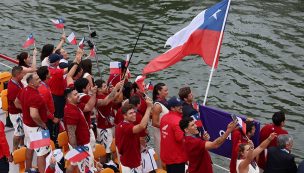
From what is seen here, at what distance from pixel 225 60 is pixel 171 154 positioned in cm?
1276

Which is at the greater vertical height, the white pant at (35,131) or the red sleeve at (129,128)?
the red sleeve at (129,128)

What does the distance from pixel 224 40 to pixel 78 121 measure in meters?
15.0

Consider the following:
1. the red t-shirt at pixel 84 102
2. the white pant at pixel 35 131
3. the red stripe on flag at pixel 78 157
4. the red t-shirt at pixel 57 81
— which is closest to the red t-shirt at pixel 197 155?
the red stripe on flag at pixel 78 157

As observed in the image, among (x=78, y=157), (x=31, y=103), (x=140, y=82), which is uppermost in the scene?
(x=140, y=82)

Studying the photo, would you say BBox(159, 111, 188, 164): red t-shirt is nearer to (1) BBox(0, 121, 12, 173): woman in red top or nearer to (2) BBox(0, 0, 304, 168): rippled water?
(1) BBox(0, 121, 12, 173): woman in red top

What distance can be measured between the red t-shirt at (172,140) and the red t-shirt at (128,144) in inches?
20.4

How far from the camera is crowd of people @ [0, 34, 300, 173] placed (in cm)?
945

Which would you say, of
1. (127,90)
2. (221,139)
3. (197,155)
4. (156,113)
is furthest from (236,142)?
(127,90)

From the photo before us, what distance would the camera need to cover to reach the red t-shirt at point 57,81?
39.9ft

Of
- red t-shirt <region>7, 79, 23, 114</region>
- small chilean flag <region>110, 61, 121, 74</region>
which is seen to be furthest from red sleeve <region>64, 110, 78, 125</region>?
small chilean flag <region>110, 61, 121, 74</region>

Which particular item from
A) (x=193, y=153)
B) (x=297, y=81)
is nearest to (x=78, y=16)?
(x=297, y=81)

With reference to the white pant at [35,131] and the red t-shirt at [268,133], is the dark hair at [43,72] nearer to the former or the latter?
the white pant at [35,131]

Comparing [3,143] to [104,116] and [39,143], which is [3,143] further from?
[104,116]

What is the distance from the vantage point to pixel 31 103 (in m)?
10.4
